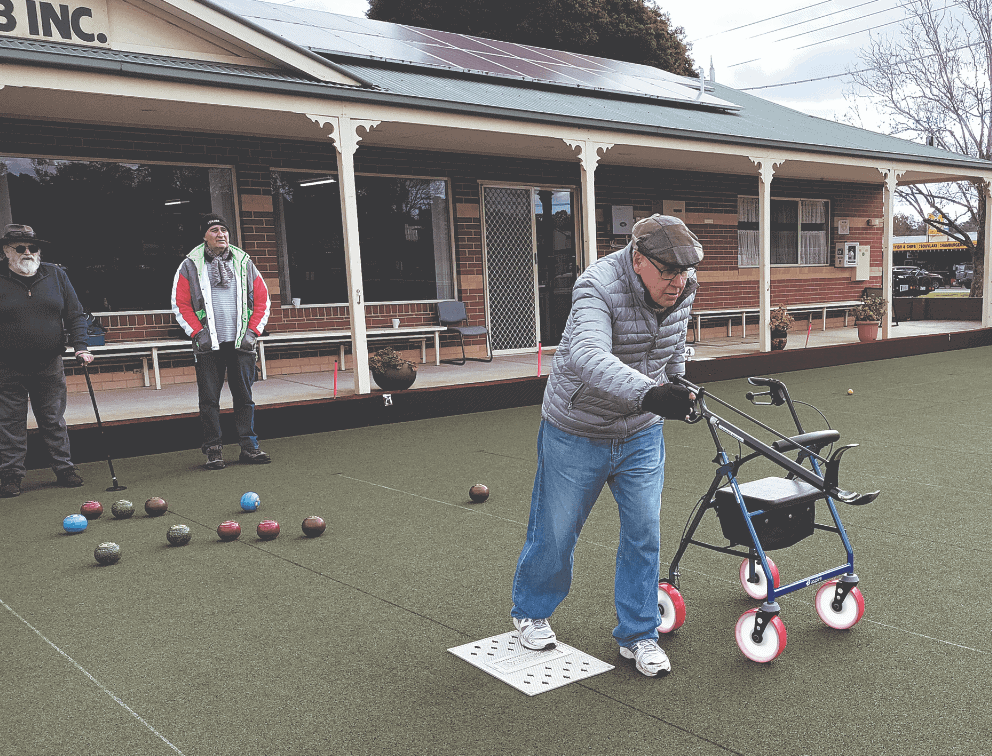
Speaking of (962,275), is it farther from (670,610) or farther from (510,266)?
(670,610)

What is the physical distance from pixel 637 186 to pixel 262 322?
31.2 ft

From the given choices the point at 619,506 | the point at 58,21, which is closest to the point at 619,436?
the point at 619,506

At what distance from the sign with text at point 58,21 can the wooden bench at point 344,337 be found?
3996 mm

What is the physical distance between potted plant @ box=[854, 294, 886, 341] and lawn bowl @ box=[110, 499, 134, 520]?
12134 mm

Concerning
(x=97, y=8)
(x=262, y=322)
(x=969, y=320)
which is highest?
(x=97, y=8)

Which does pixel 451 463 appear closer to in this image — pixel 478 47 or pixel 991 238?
pixel 478 47

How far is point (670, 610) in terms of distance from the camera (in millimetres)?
3551

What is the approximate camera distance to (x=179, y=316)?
7137mm

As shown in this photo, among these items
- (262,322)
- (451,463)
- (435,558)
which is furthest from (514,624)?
(262,322)

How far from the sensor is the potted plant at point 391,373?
938 cm

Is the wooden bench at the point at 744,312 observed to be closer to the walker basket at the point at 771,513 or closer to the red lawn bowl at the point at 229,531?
the red lawn bowl at the point at 229,531

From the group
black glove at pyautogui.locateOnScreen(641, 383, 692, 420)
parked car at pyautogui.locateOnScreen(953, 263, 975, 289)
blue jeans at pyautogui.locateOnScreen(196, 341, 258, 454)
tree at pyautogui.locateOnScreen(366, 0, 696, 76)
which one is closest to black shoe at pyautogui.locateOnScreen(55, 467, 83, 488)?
blue jeans at pyautogui.locateOnScreen(196, 341, 258, 454)

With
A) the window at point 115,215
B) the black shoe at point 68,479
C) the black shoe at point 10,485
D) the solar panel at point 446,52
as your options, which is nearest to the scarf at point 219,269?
the black shoe at point 68,479

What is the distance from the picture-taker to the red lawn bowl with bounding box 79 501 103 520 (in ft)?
18.7
